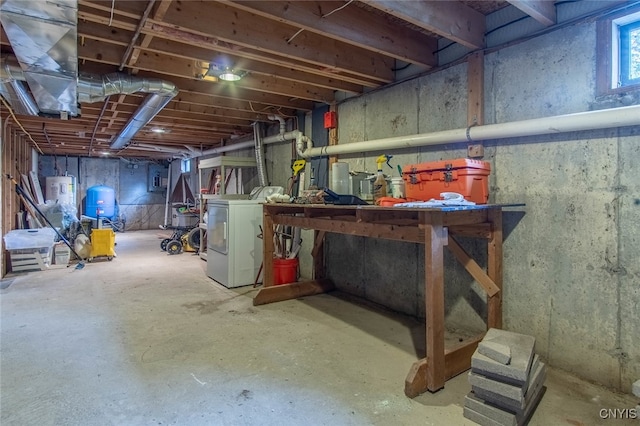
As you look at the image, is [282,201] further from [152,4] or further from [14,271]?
[14,271]

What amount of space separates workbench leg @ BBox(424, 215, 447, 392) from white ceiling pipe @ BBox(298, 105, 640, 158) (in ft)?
3.23

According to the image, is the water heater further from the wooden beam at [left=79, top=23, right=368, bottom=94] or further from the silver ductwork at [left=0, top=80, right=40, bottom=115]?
the wooden beam at [left=79, top=23, right=368, bottom=94]

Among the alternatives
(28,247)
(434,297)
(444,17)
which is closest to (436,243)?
(434,297)

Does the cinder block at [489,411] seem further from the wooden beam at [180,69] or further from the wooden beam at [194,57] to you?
the wooden beam at [180,69]

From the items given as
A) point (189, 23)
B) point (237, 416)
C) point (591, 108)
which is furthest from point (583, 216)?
point (189, 23)

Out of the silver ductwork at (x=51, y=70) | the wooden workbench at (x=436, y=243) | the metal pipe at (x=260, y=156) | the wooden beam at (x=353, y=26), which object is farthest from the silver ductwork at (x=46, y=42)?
the metal pipe at (x=260, y=156)

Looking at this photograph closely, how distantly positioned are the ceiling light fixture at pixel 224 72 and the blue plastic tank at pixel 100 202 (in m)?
9.22

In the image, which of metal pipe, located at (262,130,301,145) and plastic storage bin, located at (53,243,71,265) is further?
plastic storage bin, located at (53,243,71,265)

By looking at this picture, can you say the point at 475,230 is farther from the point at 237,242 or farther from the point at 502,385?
the point at 237,242

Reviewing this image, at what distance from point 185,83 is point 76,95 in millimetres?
1079

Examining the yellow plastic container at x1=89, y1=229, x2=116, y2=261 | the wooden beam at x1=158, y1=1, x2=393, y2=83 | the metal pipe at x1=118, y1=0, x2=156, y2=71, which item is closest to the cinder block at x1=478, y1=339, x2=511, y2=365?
the wooden beam at x1=158, y1=1, x2=393, y2=83

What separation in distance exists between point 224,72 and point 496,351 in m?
3.19

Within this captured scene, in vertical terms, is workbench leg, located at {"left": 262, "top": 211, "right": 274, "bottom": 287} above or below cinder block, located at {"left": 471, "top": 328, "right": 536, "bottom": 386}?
above

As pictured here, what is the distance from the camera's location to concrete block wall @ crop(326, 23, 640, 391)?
212 cm
